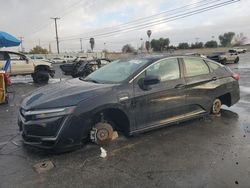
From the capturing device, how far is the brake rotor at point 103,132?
482cm

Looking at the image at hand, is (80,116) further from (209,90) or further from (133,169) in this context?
(209,90)

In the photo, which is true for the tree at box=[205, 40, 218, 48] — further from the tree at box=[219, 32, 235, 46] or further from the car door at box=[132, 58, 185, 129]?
the car door at box=[132, 58, 185, 129]

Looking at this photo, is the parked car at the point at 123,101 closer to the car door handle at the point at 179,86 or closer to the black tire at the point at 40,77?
the car door handle at the point at 179,86

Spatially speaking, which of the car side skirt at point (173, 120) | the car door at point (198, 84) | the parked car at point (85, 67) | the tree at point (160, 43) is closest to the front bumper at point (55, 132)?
the car side skirt at point (173, 120)

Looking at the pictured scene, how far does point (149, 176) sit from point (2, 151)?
2.53m

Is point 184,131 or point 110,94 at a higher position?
point 110,94

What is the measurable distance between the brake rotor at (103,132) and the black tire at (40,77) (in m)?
12.9

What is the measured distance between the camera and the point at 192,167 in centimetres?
411

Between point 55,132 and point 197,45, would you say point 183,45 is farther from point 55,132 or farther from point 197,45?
point 55,132

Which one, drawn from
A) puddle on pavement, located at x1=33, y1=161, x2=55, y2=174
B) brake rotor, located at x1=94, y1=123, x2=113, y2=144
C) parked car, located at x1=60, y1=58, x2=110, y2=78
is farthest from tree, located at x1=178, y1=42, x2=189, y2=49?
puddle on pavement, located at x1=33, y1=161, x2=55, y2=174

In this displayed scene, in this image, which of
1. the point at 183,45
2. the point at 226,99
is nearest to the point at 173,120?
the point at 226,99

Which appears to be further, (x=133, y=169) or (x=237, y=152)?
(x=237, y=152)

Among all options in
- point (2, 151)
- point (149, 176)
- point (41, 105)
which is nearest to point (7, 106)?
point (2, 151)

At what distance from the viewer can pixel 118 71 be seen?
225 inches
